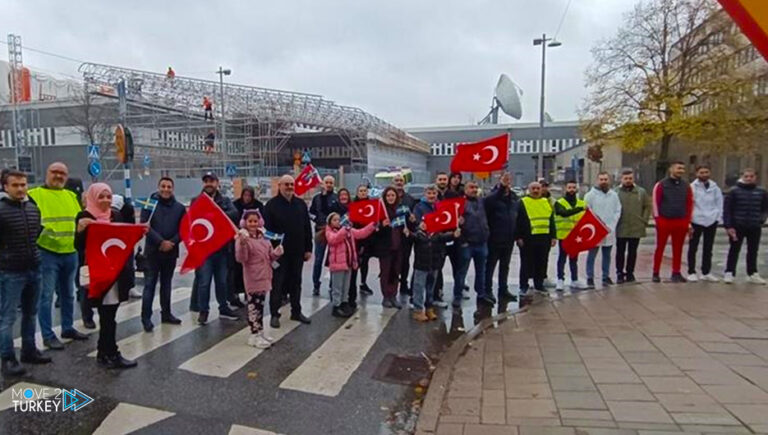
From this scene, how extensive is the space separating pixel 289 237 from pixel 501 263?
3.35 m

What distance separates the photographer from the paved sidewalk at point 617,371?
3.71 meters

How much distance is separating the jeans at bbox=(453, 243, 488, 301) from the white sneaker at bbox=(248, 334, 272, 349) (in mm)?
3065

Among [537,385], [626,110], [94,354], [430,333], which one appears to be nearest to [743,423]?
[537,385]

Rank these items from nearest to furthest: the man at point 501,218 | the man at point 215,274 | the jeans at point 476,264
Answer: the man at point 215,274, the jeans at point 476,264, the man at point 501,218

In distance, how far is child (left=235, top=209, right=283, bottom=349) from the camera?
5.50m

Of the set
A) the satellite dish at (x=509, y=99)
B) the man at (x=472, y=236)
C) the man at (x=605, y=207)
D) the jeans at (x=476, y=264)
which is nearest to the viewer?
the man at (x=472, y=236)

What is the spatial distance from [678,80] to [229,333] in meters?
25.0

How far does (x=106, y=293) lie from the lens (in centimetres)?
471

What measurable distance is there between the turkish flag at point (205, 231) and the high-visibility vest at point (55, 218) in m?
1.22

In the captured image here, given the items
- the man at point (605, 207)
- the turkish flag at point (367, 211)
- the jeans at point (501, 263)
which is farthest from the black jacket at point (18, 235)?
the man at point (605, 207)

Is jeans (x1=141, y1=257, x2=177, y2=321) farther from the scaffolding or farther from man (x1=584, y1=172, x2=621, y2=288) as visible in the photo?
the scaffolding

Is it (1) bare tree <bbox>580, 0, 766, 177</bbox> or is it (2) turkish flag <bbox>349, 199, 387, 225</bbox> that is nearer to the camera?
(2) turkish flag <bbox>349, 199, 387, 225</bbox>

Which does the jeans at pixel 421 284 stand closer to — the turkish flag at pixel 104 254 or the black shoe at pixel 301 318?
the black shoe at pixel 301 318

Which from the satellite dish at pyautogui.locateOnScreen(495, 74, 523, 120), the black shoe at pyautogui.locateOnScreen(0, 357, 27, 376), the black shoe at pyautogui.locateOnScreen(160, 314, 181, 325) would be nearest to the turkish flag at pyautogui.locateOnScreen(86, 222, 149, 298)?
the black shoe at pyautogui.locateOnScreen(0, 357, 27, 376)
